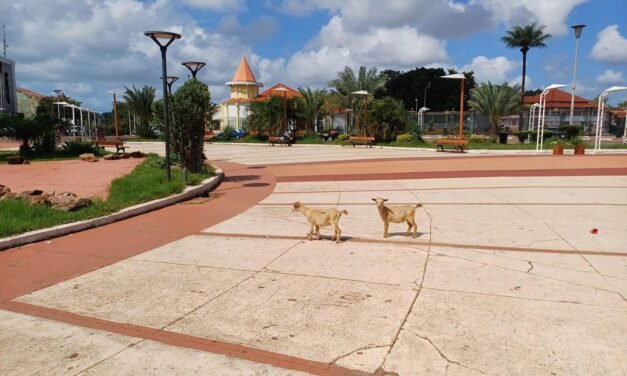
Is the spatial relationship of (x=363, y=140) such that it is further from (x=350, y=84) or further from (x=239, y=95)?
(x=239, y=95)

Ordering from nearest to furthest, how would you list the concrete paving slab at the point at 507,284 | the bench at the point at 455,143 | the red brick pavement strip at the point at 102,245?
the concrete paving slab at the point at 507,284
the red brick pavement strip at the point at 102,245
the bench at the point at 455,143

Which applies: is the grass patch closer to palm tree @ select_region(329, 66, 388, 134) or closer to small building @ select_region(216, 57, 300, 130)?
palm tree @ select_region(329, 66, 388, 134)

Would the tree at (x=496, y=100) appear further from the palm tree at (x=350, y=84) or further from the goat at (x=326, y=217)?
the goat at (x=326, y=217)

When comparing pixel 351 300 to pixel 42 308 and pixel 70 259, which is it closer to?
pixel 42 308

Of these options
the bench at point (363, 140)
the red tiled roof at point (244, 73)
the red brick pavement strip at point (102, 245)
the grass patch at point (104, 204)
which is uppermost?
the red tiled roof at point (244, 73)

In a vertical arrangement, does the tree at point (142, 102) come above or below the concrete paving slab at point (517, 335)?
above

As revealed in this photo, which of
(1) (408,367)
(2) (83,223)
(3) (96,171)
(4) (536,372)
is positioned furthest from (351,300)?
(3) (96,171)

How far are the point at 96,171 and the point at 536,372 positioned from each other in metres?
14.6

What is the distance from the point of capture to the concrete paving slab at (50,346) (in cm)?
326

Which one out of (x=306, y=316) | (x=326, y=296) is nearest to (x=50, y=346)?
(x=306, y=316)

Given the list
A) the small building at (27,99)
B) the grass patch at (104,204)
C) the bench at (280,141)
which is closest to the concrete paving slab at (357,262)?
the grass patch at (104,204)

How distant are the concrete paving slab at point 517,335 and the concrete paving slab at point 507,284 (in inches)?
6.4

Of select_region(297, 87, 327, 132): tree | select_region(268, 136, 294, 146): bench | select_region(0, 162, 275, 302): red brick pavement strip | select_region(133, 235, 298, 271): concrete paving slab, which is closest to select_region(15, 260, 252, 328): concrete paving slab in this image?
select_region(133, 235, 298, 271): concrete paving slab

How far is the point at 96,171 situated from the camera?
14805 millimetres
